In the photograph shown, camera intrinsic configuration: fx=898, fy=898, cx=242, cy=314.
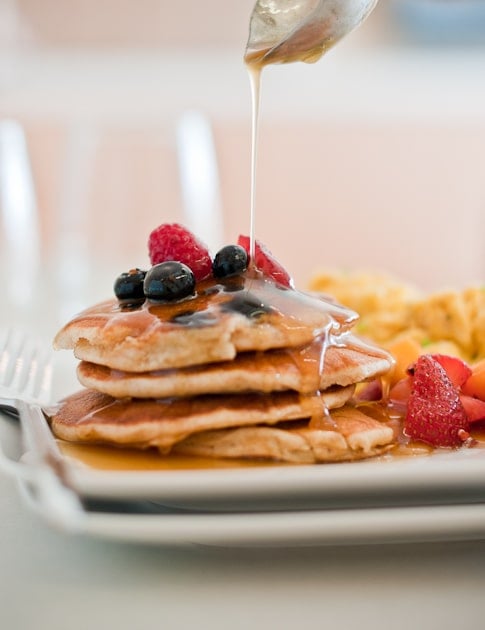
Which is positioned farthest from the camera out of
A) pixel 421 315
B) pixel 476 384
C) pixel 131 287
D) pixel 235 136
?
pixel 235 136

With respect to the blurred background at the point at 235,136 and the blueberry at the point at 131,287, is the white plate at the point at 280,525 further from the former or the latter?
the blurred background at the point at 235,136

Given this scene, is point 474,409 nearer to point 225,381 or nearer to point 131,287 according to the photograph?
point 225,381

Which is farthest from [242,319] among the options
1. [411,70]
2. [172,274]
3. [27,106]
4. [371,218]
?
[371,218]

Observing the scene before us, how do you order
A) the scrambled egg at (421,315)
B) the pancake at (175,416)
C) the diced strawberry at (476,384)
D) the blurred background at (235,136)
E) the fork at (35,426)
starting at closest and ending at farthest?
the fork at (35,426), the pancake at (175,416), the diced strawberry at (476,384), the scrambled egg at (421,315), the blurred background at (235,136)

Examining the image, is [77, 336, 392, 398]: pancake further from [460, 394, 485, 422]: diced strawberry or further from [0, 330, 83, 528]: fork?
[460, 394, 485, 422]: diced strawberry

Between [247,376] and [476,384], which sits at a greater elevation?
[247,376]

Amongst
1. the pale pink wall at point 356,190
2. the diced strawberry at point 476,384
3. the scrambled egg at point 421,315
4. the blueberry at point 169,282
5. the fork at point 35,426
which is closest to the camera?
the fork at point 35,426

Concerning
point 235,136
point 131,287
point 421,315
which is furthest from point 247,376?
point 235,136

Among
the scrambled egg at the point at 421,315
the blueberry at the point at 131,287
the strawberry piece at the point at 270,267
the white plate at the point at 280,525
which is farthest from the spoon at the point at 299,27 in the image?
the scrambled egg at the point at 421,315
